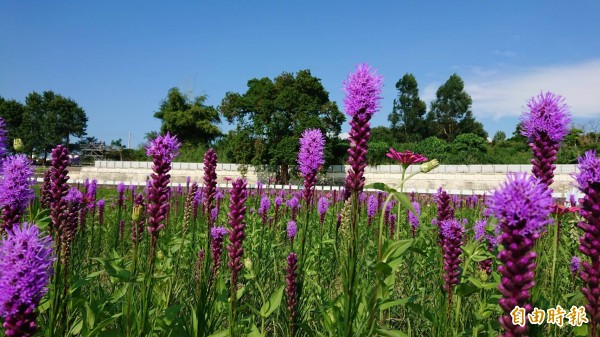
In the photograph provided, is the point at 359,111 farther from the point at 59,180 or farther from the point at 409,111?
the point at 409,111

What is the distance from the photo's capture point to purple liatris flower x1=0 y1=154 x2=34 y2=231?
238 cm

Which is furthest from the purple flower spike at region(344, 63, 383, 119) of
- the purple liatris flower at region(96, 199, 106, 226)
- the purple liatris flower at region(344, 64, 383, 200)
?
the purple liatris flower at region(96, 199, 106, 226)

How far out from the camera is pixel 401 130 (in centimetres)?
6222

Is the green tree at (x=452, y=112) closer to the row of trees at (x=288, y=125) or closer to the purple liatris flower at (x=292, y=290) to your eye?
the row of trees at (x=288, y=125)

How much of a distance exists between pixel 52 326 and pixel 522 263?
89.4 inches

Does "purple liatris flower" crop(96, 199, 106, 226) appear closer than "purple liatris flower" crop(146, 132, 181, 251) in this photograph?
No

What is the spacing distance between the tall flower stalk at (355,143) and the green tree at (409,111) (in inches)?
2401

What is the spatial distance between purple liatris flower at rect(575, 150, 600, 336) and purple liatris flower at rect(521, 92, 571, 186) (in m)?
0.44

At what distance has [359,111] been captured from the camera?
2578 mm

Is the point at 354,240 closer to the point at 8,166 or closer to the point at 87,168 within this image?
the point at 8,166

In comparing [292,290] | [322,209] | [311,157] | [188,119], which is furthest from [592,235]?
[188,119]

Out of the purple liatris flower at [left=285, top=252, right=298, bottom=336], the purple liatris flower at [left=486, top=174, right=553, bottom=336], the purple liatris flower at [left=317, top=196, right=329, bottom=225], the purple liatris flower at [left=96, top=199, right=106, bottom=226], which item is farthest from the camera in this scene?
the purple liatris flower at [left=96, top=199, right=106, bottom=226]

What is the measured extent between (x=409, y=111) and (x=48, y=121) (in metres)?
56.0

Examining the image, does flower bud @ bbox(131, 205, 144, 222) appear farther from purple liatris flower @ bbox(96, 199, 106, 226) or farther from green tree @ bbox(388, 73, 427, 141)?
green tree @ bbox(388, 73, 427, 141)
